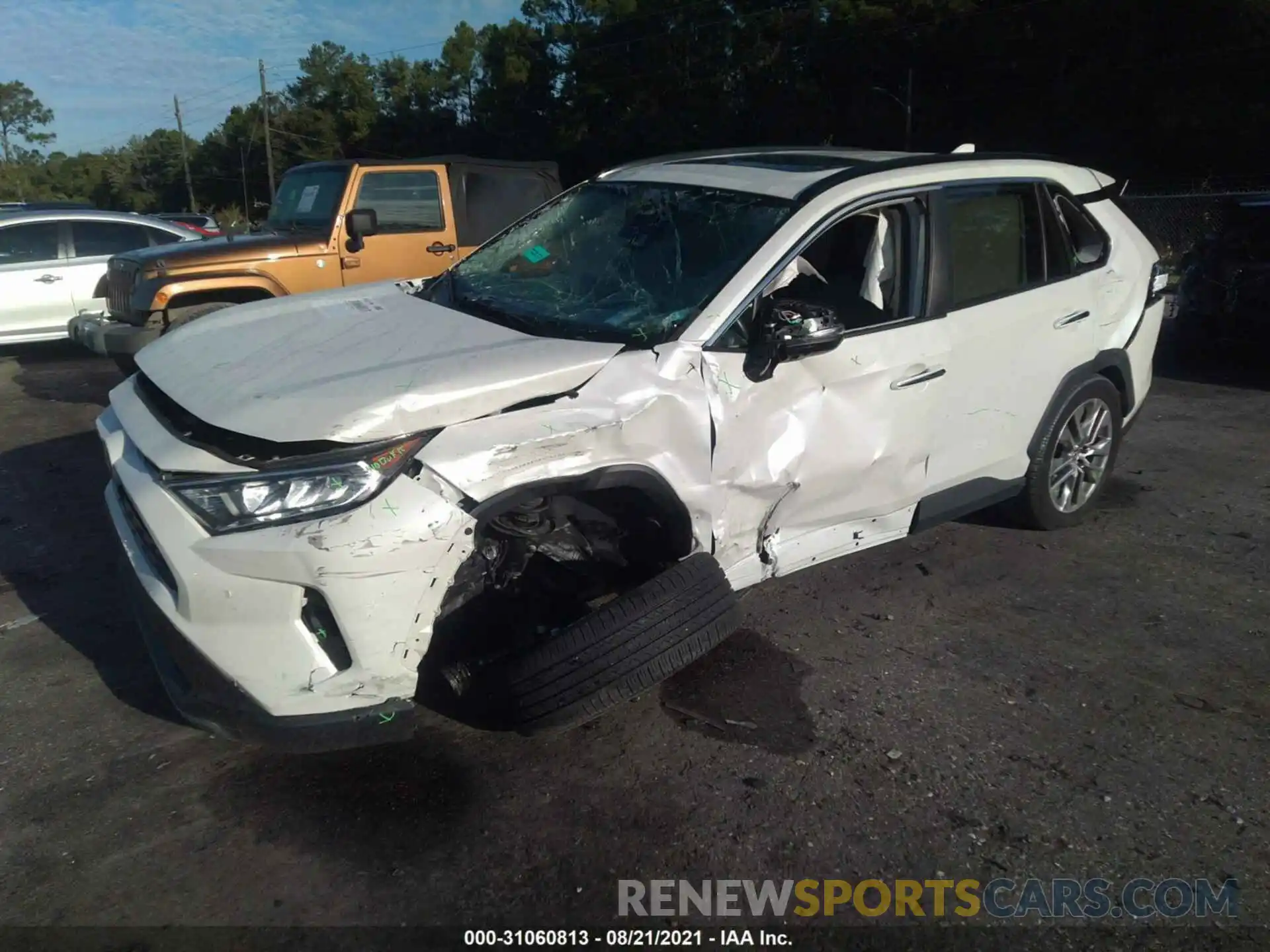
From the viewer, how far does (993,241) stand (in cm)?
440

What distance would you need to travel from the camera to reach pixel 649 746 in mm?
3305

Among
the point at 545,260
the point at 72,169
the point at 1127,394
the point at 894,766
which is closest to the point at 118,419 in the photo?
the point at 545,260

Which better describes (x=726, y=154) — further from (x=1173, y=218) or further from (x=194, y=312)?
(x=1173, y=218)

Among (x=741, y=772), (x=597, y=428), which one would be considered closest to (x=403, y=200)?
(x=597, y=428)

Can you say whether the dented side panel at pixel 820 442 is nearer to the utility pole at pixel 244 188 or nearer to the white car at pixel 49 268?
the white car at pixel 49 268

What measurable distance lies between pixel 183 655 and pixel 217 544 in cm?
38

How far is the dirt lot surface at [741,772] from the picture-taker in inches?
107

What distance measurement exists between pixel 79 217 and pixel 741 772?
1038 centimetres

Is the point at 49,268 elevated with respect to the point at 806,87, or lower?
lower

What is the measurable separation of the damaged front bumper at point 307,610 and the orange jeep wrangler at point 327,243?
5.02 m

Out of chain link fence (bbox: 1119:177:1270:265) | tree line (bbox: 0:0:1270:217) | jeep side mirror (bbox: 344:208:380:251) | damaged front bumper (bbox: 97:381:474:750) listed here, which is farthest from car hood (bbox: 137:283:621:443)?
tree line (bbox: 0:0:1270:217)

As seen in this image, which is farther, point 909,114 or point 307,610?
point 909,114

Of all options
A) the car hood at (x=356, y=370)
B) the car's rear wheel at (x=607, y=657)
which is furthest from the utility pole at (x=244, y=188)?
the car's rear wheel at (x=607, y=657)

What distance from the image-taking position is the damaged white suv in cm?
278
